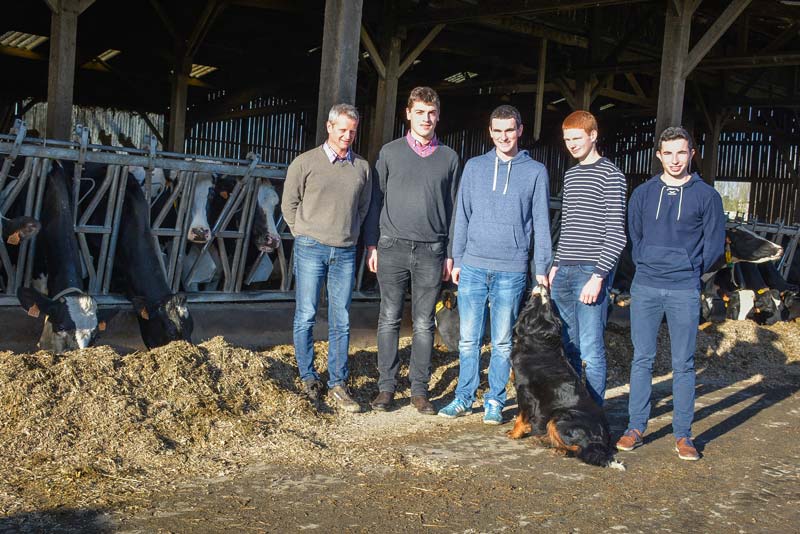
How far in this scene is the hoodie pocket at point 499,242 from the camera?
200 inches

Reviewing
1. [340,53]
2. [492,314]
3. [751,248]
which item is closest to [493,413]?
[492,314]

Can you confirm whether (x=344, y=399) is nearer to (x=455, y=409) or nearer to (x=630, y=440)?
(x=455, y=409)

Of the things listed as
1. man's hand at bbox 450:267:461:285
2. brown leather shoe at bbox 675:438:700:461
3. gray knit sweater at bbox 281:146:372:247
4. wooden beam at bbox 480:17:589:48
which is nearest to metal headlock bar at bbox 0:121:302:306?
gray knit sweater at bbox 281:146:372:247

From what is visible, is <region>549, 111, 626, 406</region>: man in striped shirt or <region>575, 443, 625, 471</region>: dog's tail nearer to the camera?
<region>575, 443, 625, 471</region>: dog's tail

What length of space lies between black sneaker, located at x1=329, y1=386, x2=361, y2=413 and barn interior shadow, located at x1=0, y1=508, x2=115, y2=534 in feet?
6.78

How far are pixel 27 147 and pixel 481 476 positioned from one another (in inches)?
152

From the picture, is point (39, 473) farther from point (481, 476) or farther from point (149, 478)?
point (481, 476)

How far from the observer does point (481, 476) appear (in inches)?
164

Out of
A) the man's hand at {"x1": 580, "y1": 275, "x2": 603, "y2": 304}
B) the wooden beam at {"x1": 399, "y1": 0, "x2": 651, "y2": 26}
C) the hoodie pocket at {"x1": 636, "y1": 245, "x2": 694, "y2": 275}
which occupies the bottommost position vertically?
the man's hand at {"x1": 580, "y1": 275, "x2": 603, "y2": 304}

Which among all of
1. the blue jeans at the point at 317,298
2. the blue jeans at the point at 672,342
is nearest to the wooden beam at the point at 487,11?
the blue jeans at the point at 317,298

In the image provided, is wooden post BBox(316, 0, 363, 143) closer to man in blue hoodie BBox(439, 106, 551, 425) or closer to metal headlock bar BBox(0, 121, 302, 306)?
metal headlock bar BBox(0, 121, 302, 306)

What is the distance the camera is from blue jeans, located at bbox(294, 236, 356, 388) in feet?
17.4

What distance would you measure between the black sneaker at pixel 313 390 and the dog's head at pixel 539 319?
1.24 meters

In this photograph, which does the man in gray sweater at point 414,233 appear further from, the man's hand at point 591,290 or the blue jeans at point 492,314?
the man's hand at point 591,290
